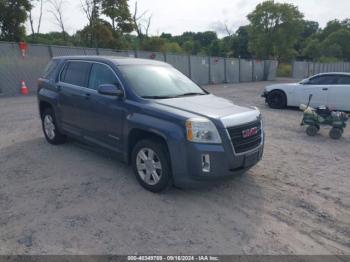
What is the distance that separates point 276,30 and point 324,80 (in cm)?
4148

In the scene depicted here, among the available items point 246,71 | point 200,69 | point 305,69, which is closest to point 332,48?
point 305,69

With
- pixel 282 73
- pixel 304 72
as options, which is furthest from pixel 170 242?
pixel 282 73

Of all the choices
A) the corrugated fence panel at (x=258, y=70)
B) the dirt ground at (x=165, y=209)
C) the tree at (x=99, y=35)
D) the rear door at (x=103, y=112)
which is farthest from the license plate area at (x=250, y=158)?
the corrugated fence panel at (x=258, y=70)

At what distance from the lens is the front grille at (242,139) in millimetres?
4029

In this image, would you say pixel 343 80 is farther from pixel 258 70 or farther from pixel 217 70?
pixel 258 70

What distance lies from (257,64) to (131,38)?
52.3ft

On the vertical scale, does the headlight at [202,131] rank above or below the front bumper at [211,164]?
above

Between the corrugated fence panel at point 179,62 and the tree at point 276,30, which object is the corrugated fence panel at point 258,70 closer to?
the corrugated fence panel at point 179,62

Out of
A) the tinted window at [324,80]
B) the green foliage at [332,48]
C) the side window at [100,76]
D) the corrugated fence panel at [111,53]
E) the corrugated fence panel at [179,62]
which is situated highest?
the green foliage at [332,48]

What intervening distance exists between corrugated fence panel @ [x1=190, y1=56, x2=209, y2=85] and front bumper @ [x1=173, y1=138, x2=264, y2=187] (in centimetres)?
2103

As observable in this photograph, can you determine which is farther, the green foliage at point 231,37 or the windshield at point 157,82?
the green foliage at point 231,37

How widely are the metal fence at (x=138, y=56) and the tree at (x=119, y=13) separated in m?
13.2

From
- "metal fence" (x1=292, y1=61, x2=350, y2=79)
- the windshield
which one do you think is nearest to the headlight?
the windshield

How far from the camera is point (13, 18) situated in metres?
24.5
